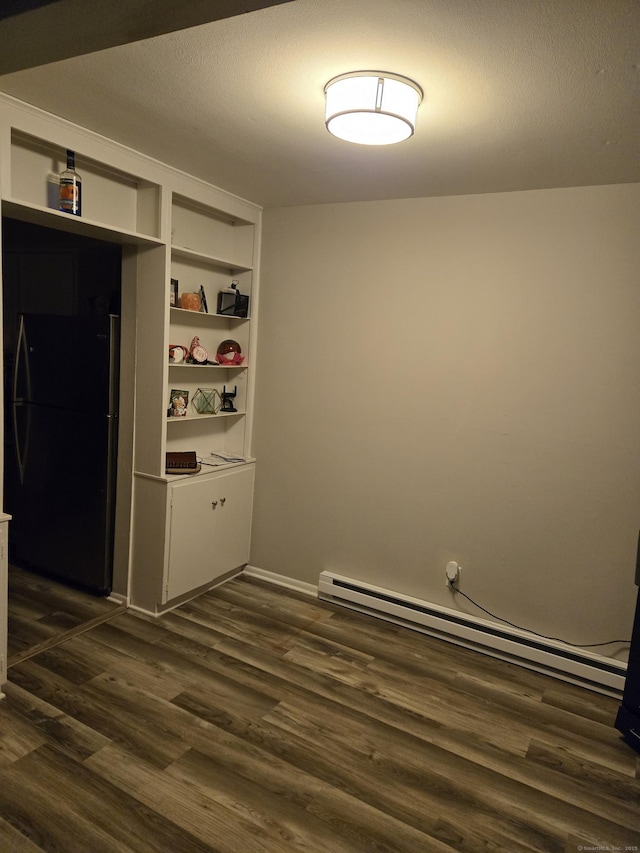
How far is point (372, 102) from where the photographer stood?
181cm

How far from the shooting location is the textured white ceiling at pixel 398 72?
150 cm

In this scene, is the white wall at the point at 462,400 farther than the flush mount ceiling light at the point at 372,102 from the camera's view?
Yes

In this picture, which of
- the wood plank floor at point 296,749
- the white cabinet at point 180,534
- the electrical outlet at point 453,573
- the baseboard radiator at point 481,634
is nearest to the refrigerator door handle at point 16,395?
the white cabinet at point 180,534

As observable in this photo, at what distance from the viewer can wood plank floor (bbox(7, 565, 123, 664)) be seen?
284 cm

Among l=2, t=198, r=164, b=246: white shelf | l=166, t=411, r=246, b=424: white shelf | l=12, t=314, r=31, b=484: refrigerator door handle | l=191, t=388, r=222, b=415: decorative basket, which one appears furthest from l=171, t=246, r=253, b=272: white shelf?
l=12, t=314, r=31, b=484: refrigerator door handle

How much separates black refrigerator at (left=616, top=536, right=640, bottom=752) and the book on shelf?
7.53 feet

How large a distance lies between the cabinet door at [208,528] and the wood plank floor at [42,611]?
44cm

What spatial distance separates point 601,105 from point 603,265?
0.98m

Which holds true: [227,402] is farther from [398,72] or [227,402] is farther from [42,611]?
[398,72]

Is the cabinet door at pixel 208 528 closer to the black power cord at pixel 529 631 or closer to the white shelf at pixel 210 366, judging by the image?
the white shelf at pixel 210 366

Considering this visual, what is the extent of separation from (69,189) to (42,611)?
2.24 m

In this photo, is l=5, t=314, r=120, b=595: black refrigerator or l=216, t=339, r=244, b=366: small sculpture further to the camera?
l=216, t=339, r=244, b=366: small sculpture

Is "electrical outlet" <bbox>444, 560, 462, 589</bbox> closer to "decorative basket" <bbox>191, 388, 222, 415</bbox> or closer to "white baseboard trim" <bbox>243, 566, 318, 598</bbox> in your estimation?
"white baseboard trim" <bbox>243, 566, 318, 598</bbox>

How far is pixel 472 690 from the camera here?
2.71 meters
